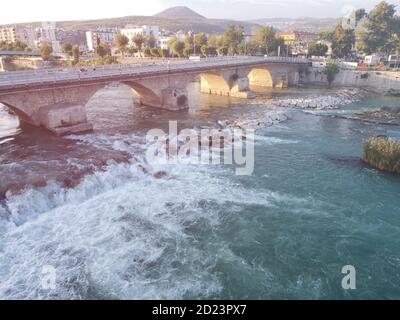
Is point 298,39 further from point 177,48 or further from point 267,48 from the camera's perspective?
point 177,48

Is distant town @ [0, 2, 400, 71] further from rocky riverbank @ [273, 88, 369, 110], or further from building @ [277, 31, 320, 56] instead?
building @ [277, 31, 320, 56]

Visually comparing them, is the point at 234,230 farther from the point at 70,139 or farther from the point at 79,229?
the point at 70,139

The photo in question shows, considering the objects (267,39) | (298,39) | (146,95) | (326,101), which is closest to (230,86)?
(326,101)

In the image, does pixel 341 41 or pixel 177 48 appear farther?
pixel 177 48

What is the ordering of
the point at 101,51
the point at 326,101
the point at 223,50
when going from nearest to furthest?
the point at 326,101
the point at 101,51
the point at 223,50

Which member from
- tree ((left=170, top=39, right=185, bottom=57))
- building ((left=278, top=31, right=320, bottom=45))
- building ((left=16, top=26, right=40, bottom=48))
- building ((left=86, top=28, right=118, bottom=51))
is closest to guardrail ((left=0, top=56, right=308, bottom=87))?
tree ((left=170, top=39, right=185, bottom=57))

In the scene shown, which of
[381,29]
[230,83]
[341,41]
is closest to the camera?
[230,83]

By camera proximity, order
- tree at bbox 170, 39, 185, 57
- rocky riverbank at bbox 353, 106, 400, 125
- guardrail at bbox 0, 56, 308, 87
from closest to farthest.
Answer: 1. guardrail at bbox 0, 56, 308, 87
2. rocky riverbank at bbox 353, 106, 400, 125
3. tree at bbox 170, 39, 185, 57

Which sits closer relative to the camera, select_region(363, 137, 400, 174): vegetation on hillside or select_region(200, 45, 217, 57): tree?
select_region(363, 137, 400, 174): vegetation on hillside
